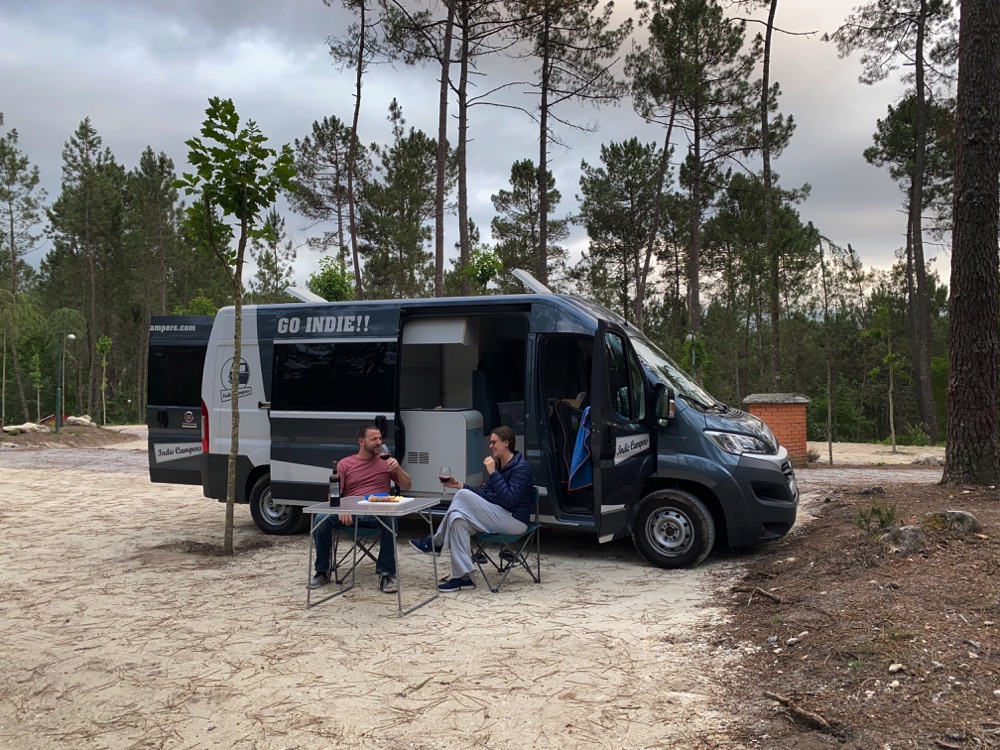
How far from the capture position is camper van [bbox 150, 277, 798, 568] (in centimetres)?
Answer: 625

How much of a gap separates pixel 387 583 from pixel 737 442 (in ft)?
10.5

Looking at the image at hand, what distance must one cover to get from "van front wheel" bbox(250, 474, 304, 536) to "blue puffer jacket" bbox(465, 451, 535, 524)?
9.83 ft

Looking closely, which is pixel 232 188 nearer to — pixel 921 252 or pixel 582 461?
pixel 582 461

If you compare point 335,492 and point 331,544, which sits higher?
point 335,492

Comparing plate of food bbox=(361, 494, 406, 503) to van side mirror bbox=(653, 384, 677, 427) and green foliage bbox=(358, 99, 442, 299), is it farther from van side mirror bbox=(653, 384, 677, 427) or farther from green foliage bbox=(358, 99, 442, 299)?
green foliage bbox=(358, 99, 442, 299)

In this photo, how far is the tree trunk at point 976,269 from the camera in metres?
7.29

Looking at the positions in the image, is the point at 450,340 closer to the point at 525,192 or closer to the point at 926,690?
the point at 926,690

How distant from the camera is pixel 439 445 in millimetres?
7438

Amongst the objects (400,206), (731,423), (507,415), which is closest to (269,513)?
(507,415)

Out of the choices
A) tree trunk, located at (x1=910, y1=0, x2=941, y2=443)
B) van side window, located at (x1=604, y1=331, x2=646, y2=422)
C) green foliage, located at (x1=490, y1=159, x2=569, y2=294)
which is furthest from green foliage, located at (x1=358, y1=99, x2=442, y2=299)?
van side window, located at (x1=604, y1=331, x2=646, y2=422)

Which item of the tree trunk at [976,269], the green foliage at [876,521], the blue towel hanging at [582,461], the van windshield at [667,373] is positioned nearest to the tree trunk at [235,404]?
the blue towel hanging at [582,461]

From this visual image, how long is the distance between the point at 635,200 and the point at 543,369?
25143 millimetres

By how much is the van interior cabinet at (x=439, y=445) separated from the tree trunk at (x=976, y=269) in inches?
190

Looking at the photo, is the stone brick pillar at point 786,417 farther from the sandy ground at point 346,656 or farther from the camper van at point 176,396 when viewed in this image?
the camper van at point 176,396
